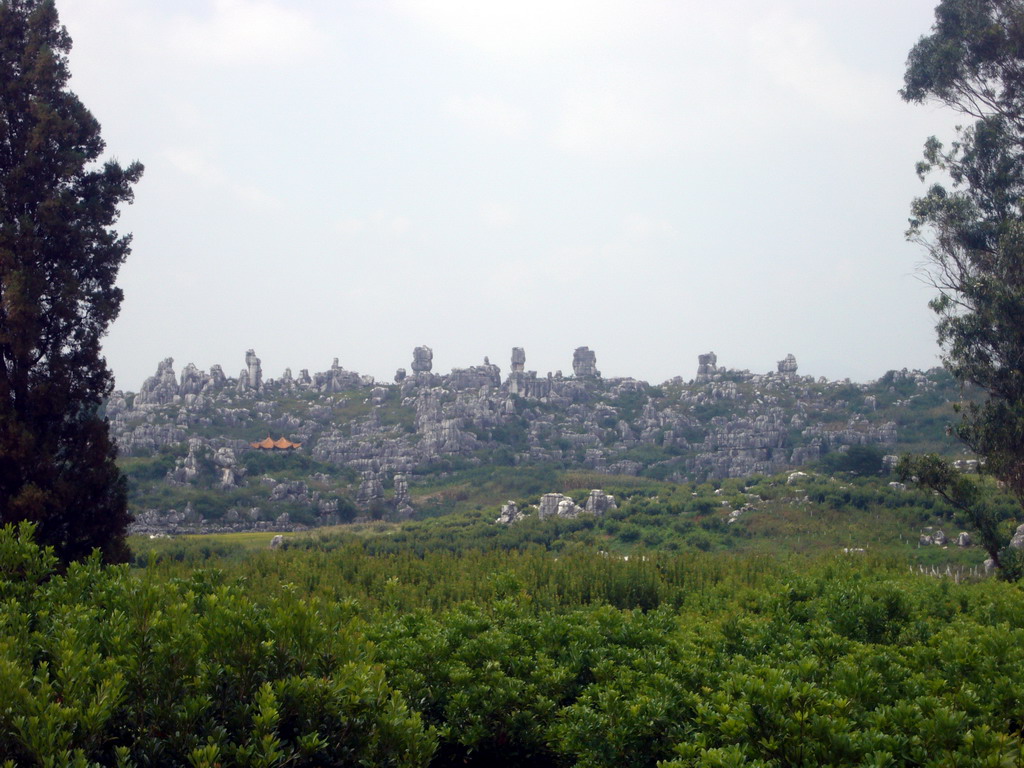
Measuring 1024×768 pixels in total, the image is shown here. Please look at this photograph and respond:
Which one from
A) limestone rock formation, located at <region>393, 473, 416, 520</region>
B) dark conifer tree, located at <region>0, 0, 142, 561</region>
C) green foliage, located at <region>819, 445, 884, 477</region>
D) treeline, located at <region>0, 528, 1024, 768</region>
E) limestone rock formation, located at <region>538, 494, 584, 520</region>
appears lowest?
limestone rock formation, located at <region>393, 473, 416, 520</region>

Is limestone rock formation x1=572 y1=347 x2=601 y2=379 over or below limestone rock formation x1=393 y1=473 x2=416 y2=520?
over

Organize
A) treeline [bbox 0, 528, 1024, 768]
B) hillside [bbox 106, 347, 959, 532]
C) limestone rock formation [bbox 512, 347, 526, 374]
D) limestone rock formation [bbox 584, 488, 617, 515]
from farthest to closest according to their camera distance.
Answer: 1. limestone rock formation [bbox 512, 347, 526, 374]
2. hillside [bbox 106, 347, 959, 532]
3. limestone rock formation [bbox 584, 488, 617, 515]
4. treeline [bbox 0, 528, 1024, 768]

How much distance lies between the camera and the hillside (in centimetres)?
5194

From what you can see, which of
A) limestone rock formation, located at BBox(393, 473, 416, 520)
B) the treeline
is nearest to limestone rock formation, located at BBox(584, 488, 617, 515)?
limestone rock formation, located at BBox(393, 473, 416, 520)

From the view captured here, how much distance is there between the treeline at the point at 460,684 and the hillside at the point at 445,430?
1570 inches

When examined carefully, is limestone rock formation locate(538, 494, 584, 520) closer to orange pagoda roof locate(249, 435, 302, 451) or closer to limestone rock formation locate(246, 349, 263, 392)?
orange pagoda roof locate(249, 435, 302, 451)

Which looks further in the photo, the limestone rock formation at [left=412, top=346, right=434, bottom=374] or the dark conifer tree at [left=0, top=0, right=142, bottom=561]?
the limestone rock formation at [left=412, top=346, right=434, bottom=374]

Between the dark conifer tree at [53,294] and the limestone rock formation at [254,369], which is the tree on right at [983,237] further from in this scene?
the limestone rock formation at [254,369]

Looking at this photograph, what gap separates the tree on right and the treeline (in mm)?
9822

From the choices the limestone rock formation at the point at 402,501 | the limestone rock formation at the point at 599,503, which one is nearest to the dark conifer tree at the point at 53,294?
the limestone rock formation at the point at 599,503

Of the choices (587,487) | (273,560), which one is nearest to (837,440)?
(587,487)

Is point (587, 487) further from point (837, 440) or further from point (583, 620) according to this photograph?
point (583, 620)

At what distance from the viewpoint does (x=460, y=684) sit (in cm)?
634

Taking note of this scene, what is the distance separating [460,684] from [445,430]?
6333 centimetres
